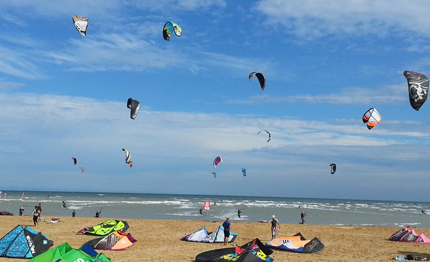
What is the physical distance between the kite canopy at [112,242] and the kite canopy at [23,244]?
1705 mm

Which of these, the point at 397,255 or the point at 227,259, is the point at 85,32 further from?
the point at 397,255

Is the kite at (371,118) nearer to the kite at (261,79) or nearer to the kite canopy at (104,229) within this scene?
the kite at (261,79)

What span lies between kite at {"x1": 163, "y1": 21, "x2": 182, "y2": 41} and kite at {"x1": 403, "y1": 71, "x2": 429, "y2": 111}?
12.3 meters

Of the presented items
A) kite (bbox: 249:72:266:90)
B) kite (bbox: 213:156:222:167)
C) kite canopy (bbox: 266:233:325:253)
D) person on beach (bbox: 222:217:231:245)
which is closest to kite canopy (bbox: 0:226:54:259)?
person on beach (bbox: 222:217:231:245)

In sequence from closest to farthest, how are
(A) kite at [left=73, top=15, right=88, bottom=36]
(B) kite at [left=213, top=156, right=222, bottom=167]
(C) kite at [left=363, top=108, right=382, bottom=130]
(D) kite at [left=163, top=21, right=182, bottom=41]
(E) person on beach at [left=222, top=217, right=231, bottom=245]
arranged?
(E) person on beach at [left=222, top=217, right=231, bottom=245] < (A) kite at [left=73, top=15, right=88, bottom=36] < (C) kite at [left=363, top=108, right=382, bottom=130] < (D) kite at [left=163, top=21, right=182, bottom=41] < (B) kite at [left=213, top=156, right=222, bottom=167]

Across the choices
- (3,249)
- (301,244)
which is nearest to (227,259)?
(301,244)

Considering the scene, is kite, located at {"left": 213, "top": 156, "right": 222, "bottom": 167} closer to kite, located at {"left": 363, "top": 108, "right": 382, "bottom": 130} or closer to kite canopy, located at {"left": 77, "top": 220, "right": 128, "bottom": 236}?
kite canopy, located at {"left": 77, "top": 220, "right": 128, "bottom": 236}

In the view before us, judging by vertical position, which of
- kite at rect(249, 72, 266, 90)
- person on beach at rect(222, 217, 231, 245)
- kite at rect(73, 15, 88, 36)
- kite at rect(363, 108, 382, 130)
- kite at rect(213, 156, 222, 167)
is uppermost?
kite at rect(73, 15, 88, 36)

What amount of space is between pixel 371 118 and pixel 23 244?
53.3 ft

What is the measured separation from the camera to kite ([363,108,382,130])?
20.2 m

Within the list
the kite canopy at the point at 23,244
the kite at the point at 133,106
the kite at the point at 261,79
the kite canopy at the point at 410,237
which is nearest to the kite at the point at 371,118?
the kite at the point at 261,79

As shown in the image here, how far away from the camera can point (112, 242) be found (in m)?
15.9

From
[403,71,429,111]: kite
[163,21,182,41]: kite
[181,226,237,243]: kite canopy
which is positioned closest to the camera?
[403,71,429,111]: kite

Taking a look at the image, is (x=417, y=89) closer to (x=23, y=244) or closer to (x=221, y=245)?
(x=221, y=245)
